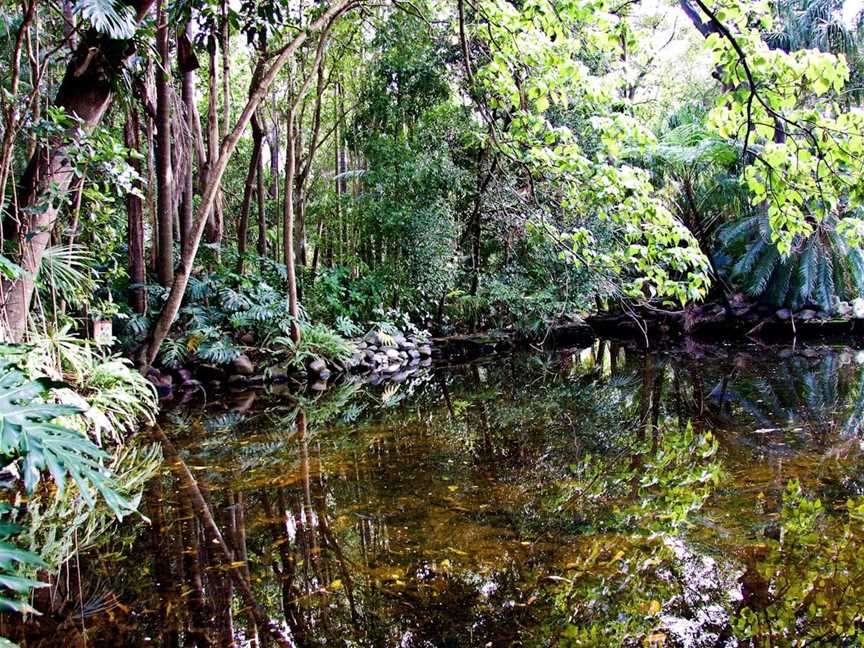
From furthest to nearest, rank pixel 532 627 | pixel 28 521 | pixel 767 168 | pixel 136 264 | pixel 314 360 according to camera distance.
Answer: pixel 314 360 → pixel 136 264 → pixel 28 521 → pixel 767 168 → pixel 532 627

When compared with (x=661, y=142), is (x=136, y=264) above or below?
below

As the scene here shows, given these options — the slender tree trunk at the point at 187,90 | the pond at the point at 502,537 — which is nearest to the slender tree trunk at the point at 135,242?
the slender tree trunk at the point at 187,90

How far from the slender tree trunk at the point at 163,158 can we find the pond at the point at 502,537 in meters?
3.70

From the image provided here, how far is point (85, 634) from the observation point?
2041mm

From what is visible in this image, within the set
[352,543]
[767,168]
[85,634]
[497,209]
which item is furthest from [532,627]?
[497,209]

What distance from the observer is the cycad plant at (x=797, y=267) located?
11188mm

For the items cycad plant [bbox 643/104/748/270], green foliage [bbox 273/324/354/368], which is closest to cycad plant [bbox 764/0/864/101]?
cycad plant [bbox 643/104/748/270]

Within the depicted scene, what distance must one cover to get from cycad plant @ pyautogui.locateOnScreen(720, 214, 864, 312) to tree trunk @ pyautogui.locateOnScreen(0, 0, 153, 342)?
422 inches

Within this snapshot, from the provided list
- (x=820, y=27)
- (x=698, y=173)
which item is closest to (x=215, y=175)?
(x=698, y=173)

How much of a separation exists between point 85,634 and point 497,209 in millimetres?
10327

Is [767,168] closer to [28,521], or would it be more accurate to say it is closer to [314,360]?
[28,521]

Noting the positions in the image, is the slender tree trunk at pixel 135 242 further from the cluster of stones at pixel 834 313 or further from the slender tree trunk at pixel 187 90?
the cluster of stones at pixel 834 313

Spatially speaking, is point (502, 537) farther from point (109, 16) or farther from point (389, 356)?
point (389, 356)

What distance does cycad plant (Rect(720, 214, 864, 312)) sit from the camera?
11188 mm
